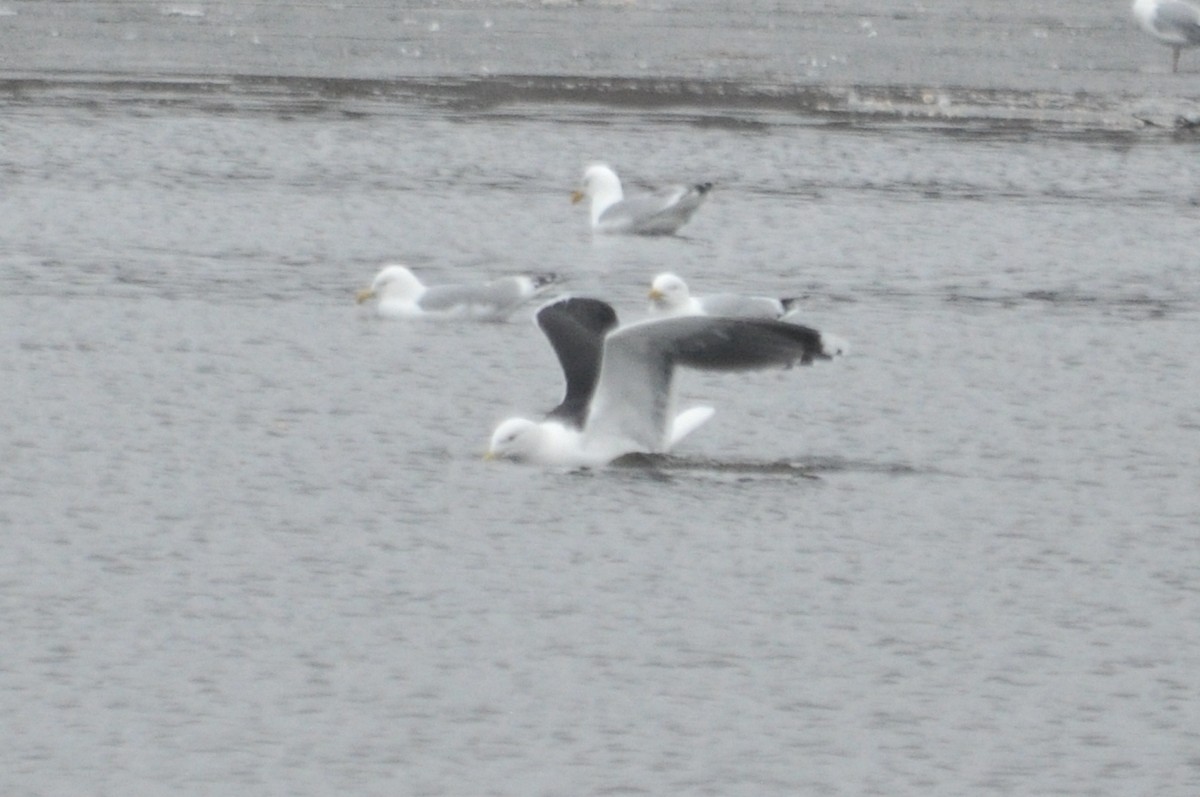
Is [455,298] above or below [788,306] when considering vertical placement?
above

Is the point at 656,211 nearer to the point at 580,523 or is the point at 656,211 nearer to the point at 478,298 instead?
the point at 478,298

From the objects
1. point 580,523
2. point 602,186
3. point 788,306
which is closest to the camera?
point 580,523

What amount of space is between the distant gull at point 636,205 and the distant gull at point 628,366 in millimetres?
8524

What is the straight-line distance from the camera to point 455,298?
18000 mm

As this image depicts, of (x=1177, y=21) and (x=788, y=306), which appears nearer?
(x=788, y=306)

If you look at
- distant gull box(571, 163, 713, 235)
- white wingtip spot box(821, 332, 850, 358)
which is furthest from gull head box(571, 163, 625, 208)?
white wingtip spot box(821, 332, 850, 358)

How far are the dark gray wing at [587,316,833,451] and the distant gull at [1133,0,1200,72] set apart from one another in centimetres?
2800

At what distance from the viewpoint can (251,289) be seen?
19.3m

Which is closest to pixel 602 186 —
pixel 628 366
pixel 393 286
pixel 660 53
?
pixel 393 286

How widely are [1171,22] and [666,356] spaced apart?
92.8 ft

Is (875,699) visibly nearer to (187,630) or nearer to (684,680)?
(684,680)

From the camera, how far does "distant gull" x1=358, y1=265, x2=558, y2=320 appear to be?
17984 millimetres

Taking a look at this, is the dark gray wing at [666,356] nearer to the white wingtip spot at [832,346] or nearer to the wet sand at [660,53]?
the white wingtip spot at [832,346]

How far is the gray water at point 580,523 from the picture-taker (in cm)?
912
